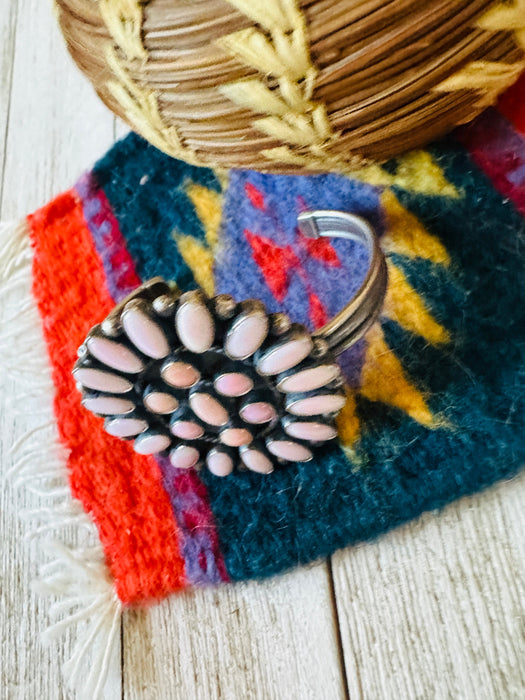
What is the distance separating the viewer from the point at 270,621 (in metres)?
0.31

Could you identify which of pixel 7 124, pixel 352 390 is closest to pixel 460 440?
pixel 352 390

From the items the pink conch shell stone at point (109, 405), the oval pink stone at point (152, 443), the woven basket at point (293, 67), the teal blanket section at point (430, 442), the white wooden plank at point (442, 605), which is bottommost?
the white wooden plank at point (442, 605)

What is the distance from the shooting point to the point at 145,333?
0.85ft

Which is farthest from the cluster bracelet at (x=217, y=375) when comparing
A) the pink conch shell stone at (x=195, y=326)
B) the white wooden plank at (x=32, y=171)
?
the white wooden plank at (x=32, y=171)

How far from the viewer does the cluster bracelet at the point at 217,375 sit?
0.26m

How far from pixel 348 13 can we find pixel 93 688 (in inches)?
12.0

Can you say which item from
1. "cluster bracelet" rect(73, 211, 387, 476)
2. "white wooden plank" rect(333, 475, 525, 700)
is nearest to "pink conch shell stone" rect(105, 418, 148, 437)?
"cluster bracelet" rect(73, 211, 387, 476)

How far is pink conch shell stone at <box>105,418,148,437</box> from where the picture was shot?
298 mm

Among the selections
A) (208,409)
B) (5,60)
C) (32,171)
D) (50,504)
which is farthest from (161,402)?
(5,60)

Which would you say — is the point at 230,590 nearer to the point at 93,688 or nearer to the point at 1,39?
the point at 93,688

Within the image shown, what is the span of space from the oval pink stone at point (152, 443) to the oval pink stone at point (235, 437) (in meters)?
0.03

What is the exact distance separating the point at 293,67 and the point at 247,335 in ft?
0.32

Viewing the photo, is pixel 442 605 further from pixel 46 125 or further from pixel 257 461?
pixel 46 125

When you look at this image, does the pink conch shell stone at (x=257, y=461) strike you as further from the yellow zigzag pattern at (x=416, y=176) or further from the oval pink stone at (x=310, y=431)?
the yellow zigzag pattern at (x=416, y=176)
